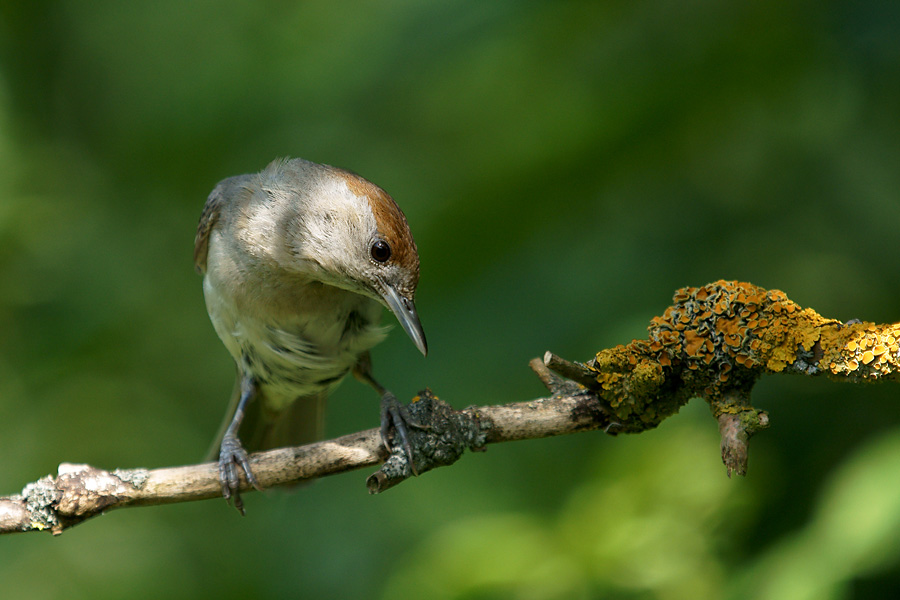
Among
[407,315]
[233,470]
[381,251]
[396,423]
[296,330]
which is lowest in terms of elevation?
[396,423]

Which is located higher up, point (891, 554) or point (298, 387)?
point (298, 387)

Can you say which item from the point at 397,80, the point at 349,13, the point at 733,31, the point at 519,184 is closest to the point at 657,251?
the point at 519,184

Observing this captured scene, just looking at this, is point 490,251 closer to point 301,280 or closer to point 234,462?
point 301,280

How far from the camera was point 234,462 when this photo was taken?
11.8ft

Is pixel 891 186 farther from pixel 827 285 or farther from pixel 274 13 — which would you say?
pixel 274 13

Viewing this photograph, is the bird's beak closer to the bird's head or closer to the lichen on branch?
the bird's head

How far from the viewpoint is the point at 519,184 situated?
4047 millimetres

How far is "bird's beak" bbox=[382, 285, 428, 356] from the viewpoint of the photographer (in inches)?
128

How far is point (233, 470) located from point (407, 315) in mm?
1121

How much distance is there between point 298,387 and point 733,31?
2.94 m

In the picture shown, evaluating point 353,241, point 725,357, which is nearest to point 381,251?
point 353,241

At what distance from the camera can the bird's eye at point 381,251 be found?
3.32 metres

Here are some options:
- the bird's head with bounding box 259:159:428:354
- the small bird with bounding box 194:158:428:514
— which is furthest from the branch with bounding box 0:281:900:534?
the bird's head with bounding box 259:159:428:354

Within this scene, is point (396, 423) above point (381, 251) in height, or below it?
below
